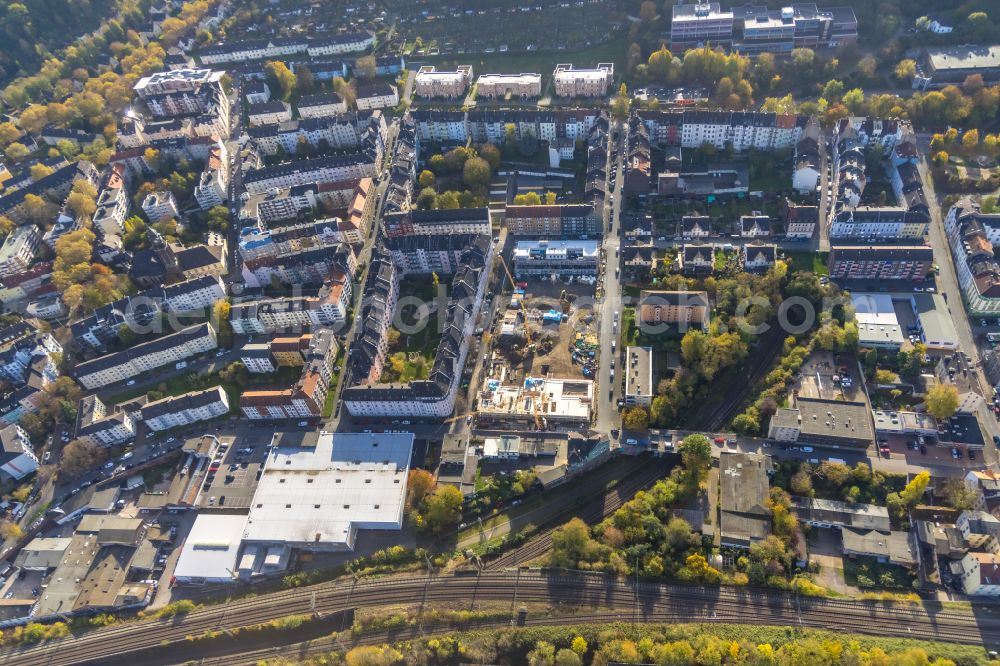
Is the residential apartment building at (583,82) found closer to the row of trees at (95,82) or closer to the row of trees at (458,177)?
the row of trees at (458,177)

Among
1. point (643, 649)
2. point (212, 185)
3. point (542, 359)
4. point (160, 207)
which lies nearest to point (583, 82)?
point (542, 359)

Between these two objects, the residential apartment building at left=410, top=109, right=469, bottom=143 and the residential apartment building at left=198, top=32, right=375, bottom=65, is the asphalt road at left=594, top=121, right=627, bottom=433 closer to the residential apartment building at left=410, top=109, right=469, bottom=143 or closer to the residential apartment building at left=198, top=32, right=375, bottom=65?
the residential apartment building at left=410, top=109, right=469, bottom=143

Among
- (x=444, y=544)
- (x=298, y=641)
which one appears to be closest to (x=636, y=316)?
(x=444, y=544)

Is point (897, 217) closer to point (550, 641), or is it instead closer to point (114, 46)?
point (550, 641)

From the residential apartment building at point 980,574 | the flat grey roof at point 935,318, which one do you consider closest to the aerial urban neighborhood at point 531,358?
the residential apartment building at point 980,574

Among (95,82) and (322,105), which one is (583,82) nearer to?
(322,105)
